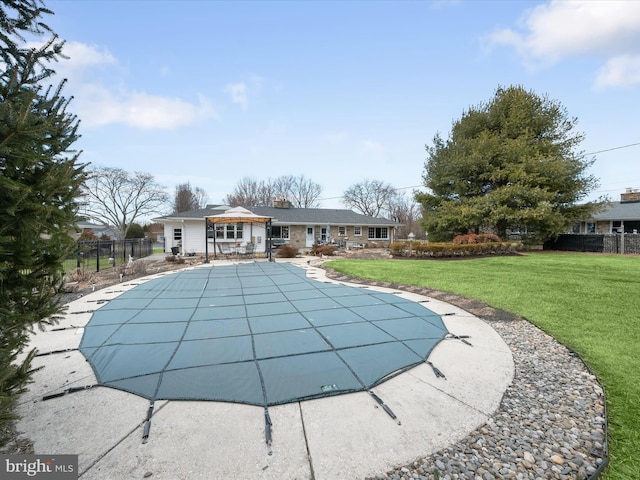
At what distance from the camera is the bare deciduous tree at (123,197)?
27.5m

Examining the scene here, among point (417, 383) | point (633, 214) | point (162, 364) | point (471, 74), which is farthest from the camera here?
point (633, 214)

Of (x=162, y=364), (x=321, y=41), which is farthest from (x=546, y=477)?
(x=321, y=41)

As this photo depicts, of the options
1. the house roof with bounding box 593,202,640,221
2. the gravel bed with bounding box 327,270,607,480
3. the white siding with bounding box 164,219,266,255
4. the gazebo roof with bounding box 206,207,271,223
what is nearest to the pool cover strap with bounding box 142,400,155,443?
the gravel bed with bounding box 327,270,607,480

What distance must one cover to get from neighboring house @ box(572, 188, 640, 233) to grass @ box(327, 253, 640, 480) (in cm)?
1969

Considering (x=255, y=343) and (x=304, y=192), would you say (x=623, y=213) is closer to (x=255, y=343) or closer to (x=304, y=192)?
(x=255, y=343)

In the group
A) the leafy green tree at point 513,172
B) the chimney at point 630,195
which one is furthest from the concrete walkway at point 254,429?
the chimney at point 630,195

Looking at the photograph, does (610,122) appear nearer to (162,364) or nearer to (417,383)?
(417,383)

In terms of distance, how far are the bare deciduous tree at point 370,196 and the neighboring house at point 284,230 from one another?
2086 cm

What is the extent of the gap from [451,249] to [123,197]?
31.1 metres

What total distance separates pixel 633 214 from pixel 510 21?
2446 cm

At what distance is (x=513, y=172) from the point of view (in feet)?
60.1

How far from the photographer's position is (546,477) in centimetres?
188

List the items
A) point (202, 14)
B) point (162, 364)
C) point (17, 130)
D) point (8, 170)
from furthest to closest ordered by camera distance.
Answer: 1. point (202, 14)
2. point (162, 364)
3. point (8, 170)
4. point (17, 130)

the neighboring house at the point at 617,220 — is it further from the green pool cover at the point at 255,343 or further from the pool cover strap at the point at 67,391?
the pool cover strap at the point at 67,391
